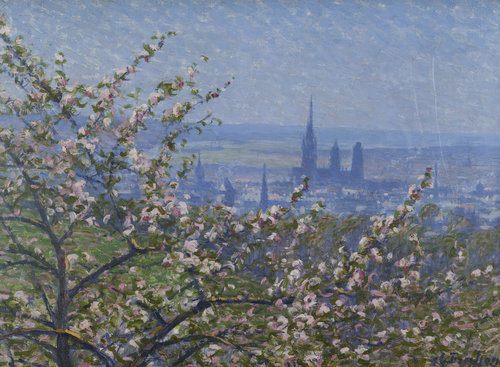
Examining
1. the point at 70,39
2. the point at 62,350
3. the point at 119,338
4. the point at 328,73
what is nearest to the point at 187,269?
the point at 119,338

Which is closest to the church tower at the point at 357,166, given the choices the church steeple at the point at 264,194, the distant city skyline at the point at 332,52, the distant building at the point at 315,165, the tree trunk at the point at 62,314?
the distant building at the point at 315,165

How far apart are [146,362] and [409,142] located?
193 cm

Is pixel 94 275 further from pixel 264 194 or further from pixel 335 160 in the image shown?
pixel 335 160

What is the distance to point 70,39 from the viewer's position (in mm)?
2676

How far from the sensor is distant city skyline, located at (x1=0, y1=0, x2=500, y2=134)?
8.81 ft

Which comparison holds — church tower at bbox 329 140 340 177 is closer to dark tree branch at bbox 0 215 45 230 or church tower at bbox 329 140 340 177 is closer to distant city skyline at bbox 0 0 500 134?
distant city skyline at bbox 0 0 500 134

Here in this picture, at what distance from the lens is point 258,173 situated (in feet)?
8.86

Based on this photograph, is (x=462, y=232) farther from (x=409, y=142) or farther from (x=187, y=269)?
(x=187, y=269)

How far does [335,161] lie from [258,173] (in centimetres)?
48

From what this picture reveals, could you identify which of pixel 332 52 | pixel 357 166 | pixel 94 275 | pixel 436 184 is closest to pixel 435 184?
pixel 436 184

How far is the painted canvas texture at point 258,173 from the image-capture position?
2.10m

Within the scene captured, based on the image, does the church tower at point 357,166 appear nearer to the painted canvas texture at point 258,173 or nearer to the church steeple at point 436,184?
the painted canvas texture at point 258,173

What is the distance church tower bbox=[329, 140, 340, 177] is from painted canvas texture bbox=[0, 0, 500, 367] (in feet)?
0.03

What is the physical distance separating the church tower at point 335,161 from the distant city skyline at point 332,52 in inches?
6.6
